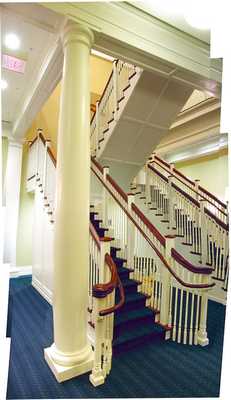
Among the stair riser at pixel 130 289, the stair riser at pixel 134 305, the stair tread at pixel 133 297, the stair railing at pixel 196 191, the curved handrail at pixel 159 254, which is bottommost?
the stair riser at pixel 134 305

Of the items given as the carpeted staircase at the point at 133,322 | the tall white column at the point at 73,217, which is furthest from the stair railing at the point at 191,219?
the tall white column at the point at 73,217

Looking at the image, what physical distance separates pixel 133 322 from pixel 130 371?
0.69 m

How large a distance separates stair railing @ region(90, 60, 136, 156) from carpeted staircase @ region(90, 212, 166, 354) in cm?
237

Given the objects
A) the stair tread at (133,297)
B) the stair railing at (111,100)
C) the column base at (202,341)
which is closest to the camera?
the column base at (202,341)

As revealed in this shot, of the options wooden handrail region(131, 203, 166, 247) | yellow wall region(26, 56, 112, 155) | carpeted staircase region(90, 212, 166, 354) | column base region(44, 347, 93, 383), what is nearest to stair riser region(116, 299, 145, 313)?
carpeted staircase region(90, 212, 166, 354)

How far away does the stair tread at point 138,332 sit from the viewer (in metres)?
2.49

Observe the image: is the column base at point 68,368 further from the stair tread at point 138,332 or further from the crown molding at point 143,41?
the crown molding at point 143,41

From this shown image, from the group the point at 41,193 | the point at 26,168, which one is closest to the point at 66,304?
the point at 41,193

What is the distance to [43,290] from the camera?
4.02m

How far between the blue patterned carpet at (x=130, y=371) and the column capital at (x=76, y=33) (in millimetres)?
1892

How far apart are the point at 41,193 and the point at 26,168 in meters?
1.40

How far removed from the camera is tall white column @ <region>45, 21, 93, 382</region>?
1.96 meters

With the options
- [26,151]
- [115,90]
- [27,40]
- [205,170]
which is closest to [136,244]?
[115,90]

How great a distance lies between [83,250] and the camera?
2.00 m
